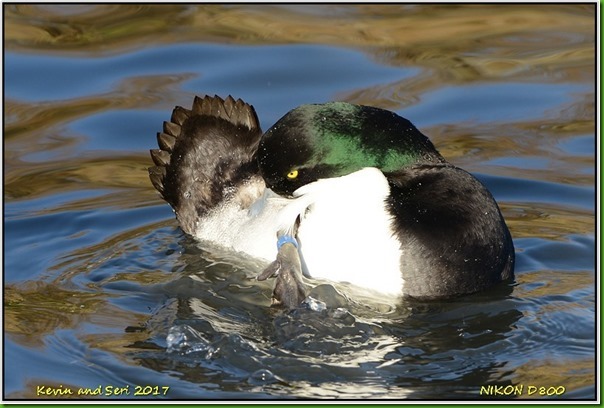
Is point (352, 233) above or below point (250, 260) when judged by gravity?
above

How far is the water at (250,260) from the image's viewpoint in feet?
17.5

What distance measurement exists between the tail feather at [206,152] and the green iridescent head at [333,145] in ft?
2.91

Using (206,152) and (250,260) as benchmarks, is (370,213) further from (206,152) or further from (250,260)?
(206,152)

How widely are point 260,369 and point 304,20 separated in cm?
606

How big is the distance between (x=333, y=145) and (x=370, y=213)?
427 mm

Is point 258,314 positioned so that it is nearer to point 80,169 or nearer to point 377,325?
point 377,325

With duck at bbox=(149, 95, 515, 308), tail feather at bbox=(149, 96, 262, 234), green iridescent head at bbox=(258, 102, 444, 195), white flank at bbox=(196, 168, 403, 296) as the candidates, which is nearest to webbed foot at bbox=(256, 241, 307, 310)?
duck at bbox=(149, 95, 515, 308)

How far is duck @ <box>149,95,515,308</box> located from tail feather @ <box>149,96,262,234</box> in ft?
2.11

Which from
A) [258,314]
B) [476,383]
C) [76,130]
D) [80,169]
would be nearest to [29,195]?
[80,169]

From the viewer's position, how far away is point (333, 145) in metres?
6.21

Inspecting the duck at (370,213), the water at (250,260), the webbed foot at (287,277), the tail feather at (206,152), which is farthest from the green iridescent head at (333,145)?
the tail feather at (206,152)

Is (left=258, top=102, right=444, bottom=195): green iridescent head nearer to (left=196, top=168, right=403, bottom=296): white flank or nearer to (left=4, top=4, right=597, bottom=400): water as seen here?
(left=196, top=168, right=403, bottom=296): white flank

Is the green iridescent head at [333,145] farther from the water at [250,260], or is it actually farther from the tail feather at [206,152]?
the tail feather at [206,152]

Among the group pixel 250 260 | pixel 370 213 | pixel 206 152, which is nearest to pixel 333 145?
pixel 370 213
